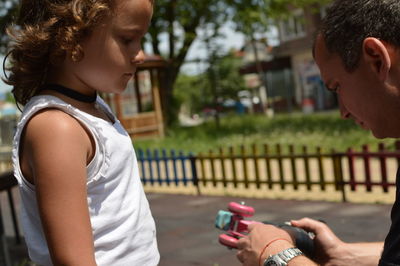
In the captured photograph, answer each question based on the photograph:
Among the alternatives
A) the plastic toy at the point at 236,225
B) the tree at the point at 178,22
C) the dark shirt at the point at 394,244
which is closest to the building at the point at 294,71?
the tree at the point at 178,22

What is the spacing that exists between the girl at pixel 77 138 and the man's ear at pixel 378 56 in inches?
21.5

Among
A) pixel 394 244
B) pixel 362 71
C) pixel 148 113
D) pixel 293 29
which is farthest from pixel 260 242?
pixel 293 29

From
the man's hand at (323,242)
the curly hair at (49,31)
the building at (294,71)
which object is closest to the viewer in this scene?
the curly hair at (49,31)

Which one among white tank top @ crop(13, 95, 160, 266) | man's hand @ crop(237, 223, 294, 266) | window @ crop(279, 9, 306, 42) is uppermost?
window @ crop(279, 9, 306, 42)

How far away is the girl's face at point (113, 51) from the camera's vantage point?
118cm

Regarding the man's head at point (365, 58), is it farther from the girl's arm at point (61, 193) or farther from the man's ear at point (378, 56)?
the girl's arm at point (61, 193)

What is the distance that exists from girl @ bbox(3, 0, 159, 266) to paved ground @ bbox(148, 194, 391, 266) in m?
3.20

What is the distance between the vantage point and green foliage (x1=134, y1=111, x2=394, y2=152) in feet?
43.2

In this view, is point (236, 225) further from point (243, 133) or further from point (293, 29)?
point (293, 29)

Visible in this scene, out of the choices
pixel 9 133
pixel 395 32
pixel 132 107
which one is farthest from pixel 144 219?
pixel 132 107

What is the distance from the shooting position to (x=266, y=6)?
834 inches

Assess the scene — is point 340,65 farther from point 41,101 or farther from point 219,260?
point 219,260

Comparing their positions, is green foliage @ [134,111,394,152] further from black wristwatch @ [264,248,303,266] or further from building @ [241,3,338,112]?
building @ [241,3,338,112]

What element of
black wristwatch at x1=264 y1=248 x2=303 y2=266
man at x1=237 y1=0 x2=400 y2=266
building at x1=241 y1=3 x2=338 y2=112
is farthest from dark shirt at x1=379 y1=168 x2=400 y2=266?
building at x1=241 y1=3 x2=338 y2=112
